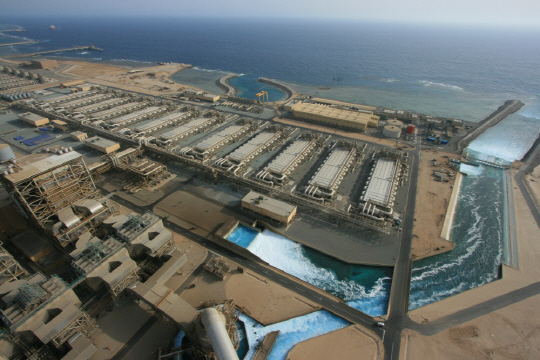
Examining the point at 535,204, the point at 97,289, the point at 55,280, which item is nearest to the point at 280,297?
the point at 97,289

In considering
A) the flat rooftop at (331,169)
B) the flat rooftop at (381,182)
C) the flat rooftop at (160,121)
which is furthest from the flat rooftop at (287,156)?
the flat rooftop at (160,121)

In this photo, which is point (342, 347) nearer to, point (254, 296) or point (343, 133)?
point (254, 296)

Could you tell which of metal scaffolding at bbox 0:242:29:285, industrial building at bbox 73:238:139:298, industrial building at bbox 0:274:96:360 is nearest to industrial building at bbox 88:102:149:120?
metal scaffolding at bbox 0:242:29:285

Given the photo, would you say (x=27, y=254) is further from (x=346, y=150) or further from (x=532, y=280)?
(x=532, y=280)

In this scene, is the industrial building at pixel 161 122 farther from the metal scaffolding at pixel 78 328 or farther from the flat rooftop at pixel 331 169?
the metal scaffolding at pixel 78 328

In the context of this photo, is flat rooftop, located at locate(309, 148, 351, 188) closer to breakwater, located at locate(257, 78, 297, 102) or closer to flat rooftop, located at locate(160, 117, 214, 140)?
flat rooftop, located at locate(160, 117, 214, 140)

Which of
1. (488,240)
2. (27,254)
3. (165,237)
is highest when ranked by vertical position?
(165,237)
